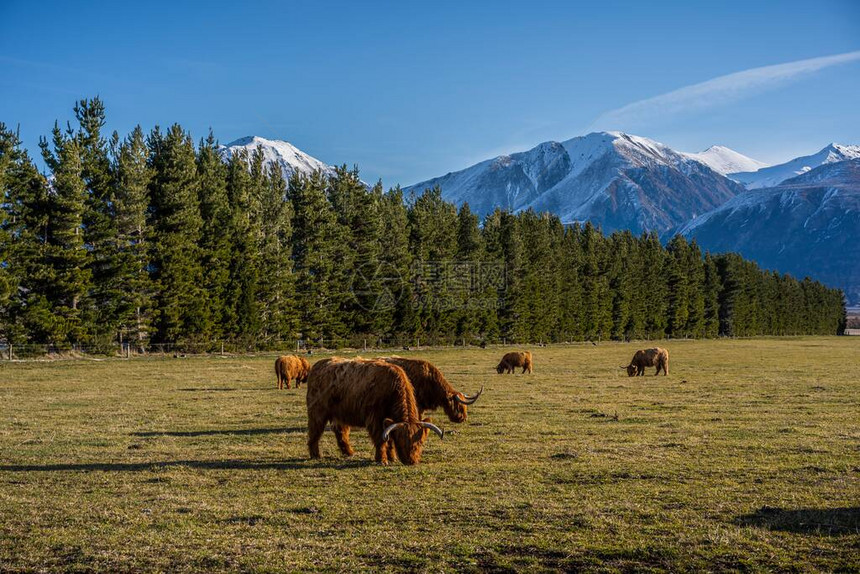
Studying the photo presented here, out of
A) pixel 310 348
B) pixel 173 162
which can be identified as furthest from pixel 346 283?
pixel 173 162

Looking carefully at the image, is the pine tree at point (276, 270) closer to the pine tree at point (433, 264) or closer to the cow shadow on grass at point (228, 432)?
the pine tree at point (433, 264)

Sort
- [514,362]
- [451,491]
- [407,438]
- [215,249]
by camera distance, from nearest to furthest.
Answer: [451,491], [407,438], [514,362], [215,249]

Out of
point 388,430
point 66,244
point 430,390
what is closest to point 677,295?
point 66,244

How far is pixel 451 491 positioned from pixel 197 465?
5.80 m

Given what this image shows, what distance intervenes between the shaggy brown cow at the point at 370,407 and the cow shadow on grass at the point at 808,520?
19.0 feet

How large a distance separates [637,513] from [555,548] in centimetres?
218

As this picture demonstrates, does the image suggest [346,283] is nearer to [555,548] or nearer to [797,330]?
[555,548]

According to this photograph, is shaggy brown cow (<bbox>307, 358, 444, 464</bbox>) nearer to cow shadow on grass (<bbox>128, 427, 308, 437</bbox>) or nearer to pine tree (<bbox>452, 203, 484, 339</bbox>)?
cow shadow on grass (<bbox>128, 427, 308, 437</bbox>)

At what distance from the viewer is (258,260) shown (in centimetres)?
6469

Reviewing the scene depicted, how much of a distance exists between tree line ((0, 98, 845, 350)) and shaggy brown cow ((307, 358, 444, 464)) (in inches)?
1583

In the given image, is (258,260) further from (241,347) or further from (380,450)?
(380,450)

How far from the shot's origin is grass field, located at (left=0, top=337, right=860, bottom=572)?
812 cm

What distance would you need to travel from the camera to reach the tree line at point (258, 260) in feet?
160

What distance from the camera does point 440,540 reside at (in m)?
8.61
